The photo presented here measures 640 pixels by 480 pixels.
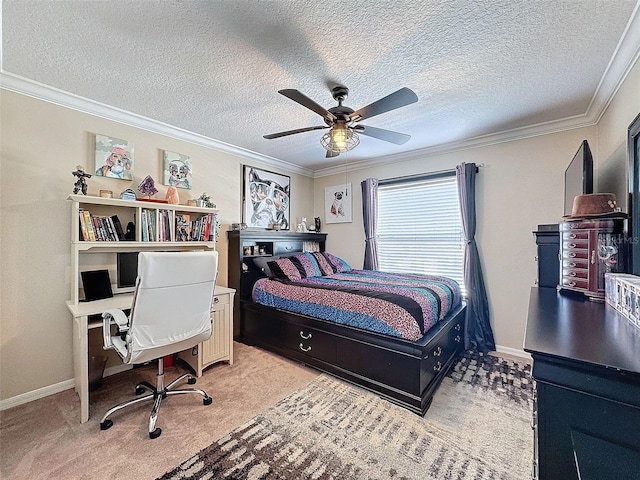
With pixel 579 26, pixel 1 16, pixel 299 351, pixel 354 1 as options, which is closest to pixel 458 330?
pixel 299 351

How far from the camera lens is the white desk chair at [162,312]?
5.76ft

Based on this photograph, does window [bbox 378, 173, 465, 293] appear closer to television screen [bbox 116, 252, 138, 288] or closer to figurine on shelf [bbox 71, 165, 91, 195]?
television screen [bbox 116, 252, 138, 288]

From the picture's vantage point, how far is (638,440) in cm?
62

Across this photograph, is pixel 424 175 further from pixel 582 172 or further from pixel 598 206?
pixel 598 206

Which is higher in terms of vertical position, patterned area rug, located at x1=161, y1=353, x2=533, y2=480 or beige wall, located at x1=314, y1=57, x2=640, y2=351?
beige wall, located at x1=314, y1=57, x2=640, y2=351

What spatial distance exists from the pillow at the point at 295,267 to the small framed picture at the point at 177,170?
1369mm

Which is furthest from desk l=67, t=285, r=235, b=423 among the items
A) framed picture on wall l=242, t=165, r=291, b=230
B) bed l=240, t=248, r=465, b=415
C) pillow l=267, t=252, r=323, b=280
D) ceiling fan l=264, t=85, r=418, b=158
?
ceiling fan l=264, t=85, r=418, b=158

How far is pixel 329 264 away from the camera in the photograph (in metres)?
3.83

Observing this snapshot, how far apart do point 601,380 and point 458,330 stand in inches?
98.7

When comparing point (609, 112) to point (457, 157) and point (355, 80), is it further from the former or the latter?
point (355, 80)

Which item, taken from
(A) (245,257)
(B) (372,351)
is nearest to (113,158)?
(A) (245,257)

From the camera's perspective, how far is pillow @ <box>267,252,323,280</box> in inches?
131

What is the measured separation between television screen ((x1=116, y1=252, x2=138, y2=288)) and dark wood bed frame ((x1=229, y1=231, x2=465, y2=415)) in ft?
3.59

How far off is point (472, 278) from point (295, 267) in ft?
6.97
